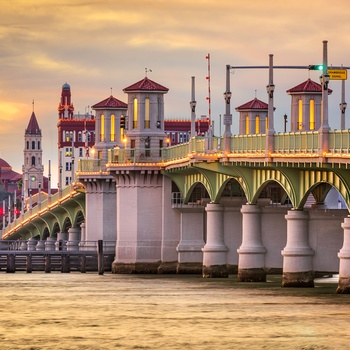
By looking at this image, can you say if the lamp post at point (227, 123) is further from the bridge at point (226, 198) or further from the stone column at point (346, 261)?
the stone column at point (346, 261)

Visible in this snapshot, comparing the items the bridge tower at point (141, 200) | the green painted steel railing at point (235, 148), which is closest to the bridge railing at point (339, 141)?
the green painted steel railing at point (235, 148)

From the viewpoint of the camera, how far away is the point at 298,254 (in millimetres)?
114938

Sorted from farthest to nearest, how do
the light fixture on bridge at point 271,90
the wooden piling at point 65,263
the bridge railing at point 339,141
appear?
1. the wooden piling at point 65,263
2. the light fixture on bridge at point 271,90
3. the bridge railing at point 339,141

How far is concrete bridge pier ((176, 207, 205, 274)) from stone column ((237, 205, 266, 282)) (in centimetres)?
1900

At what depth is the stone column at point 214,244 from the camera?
137 metres

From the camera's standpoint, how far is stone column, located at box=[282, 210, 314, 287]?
115 m

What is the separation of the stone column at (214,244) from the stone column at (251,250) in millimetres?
10104

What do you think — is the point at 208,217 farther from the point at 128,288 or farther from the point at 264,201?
the point at 128,288

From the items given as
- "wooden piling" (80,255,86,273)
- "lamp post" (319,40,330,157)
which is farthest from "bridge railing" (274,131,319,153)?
"wooden piling" (80,255,86,273)

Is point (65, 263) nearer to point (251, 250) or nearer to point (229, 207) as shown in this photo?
point (229, 207)

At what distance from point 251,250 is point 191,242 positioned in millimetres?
21097

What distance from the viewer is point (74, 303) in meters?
106

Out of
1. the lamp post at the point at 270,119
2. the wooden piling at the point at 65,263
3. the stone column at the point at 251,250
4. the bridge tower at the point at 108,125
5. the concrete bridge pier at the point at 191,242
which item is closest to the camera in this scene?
the lamp post at the point at 270,119

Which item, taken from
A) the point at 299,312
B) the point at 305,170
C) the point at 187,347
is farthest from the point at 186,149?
the point at 187,347
